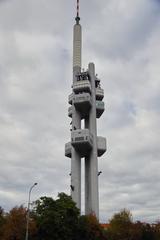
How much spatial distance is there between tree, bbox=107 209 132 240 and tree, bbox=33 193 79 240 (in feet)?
58.2

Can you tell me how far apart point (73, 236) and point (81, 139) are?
3385cm

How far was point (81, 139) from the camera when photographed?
106 m

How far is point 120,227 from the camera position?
9281 centimetres

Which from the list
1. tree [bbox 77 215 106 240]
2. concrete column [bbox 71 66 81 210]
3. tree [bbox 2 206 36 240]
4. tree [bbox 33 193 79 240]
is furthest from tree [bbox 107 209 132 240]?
tree [bbox 2 206 36 240]

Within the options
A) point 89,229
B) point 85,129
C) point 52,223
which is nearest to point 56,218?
point 52,223

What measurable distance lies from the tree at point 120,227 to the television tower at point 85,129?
7.99m

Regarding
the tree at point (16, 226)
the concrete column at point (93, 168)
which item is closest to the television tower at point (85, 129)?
the concrete column at point (93, 168)

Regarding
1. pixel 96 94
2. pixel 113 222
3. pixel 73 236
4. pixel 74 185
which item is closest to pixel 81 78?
pixel 96 94

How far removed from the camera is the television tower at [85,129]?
10544 cm

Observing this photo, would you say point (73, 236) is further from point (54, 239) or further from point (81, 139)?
point (81, 139)

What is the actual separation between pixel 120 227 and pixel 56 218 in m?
26.1

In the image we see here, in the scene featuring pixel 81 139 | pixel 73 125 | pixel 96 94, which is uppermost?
pixel 96 94

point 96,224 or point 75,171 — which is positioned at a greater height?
point 75,171

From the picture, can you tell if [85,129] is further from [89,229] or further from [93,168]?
[89,229]
